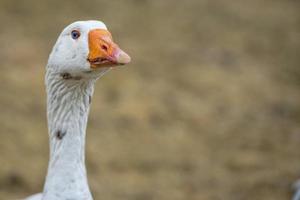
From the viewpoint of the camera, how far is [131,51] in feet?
27.4

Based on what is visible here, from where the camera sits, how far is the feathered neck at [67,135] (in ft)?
11.0

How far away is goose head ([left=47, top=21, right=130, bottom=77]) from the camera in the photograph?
10.2 ft

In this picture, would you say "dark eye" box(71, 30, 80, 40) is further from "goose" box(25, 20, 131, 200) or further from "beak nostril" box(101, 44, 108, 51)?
"beak nostril" box(101, 44, 108, 51)

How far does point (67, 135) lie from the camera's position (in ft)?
11.2

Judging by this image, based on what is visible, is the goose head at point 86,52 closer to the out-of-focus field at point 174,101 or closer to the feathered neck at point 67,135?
the feathered neck at point 67,135

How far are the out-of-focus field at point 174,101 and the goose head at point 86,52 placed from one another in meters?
2.59

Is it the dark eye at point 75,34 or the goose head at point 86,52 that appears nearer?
the goose head at point 86,52

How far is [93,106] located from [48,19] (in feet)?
7.84

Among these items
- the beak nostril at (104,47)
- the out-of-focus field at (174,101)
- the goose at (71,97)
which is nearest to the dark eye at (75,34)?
the goose at (71,97)

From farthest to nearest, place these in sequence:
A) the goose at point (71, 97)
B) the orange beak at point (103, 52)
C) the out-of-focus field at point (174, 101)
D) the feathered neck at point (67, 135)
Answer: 1. the out-of-focus field at point (174, 101)
2. the feathered neck at point (67, 135)
3. the goose at point (71, 97)
4. the orange beak at point (103, 52)

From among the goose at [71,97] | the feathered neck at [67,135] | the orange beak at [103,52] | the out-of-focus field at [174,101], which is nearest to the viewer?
the orange beak at [103,52]

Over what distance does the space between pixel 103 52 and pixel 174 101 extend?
4.26m

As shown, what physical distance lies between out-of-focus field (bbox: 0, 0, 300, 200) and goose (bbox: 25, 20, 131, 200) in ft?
7.60

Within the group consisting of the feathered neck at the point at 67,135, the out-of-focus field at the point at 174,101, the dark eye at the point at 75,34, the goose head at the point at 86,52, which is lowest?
the out-of-focus field at the point at 174,101
